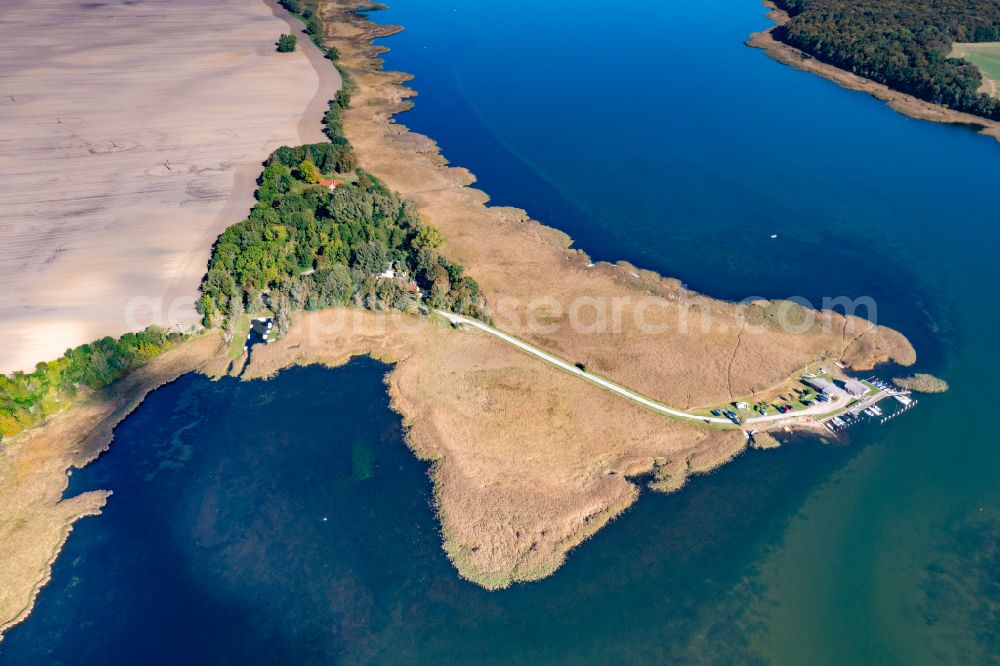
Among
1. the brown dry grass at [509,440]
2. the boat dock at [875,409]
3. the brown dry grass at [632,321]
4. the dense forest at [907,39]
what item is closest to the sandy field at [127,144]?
the brown dry grass at [509,440]

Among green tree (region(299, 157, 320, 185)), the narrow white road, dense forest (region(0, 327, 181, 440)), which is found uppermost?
green tree (region(299, 157, 320, 185))

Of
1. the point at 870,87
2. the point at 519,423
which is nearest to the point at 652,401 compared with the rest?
the point at 519,423

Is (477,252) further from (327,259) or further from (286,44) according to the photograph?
(286,44)

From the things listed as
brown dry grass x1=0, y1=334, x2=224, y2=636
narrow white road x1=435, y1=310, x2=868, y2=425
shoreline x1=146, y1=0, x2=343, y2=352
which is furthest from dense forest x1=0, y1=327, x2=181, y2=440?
narrow white road x1=435, y1=310, x2=868, y2=425

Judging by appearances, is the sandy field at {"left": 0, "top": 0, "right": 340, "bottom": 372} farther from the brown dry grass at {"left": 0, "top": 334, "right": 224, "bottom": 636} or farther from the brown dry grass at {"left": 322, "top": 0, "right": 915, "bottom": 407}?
the brown dry grass at {"left": 322, "top": 0, "right": 915, "bottom": 407}

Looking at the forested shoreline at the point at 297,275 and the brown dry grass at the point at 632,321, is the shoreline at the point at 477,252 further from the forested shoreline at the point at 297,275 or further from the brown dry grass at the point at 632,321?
the forested shoreline at the point at 297,275

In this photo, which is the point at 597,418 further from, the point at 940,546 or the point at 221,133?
the point at 221,133
